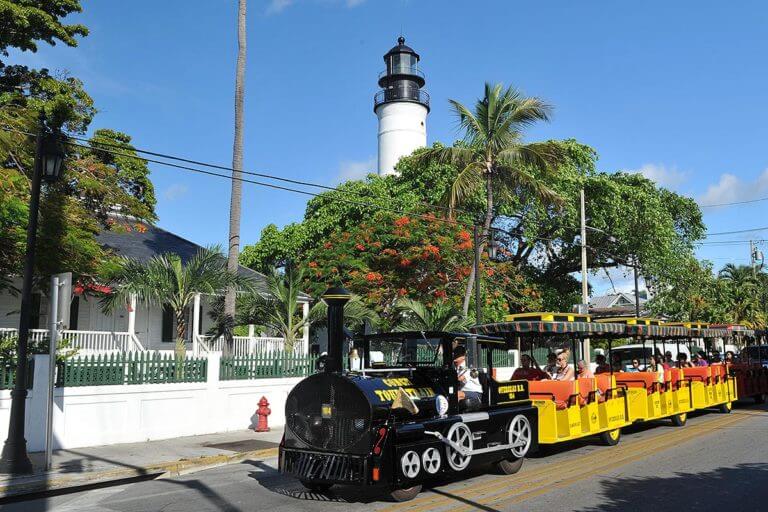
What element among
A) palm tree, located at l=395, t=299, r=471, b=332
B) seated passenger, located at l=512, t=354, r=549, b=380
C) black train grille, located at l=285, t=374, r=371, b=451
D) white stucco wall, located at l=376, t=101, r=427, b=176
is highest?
white stucco wall, located at l=376, t=101, r=427, b=176

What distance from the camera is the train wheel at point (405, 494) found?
26.1 ft

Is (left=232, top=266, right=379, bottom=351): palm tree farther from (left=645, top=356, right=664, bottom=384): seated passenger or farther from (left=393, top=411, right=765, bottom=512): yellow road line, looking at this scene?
(left=393, top=411, right=765, bottom=512): yellow road line

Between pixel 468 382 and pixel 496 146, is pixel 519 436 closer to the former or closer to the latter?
pixel 468 382

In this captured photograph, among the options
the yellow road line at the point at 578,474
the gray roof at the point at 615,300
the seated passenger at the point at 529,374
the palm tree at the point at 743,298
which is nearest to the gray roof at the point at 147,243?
the seated passenger at the point at 529,374

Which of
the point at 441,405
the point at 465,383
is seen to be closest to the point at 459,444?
the point at 441,405

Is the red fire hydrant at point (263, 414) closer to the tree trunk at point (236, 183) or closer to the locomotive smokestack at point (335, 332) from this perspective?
the tree trunk at point (236, 183)

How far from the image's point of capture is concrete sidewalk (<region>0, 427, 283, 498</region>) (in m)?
9.53

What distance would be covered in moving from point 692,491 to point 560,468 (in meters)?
2.23

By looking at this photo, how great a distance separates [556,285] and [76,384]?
1231 inches

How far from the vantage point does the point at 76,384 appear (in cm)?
1238

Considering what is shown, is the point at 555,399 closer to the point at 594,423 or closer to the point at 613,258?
the point at 594,423

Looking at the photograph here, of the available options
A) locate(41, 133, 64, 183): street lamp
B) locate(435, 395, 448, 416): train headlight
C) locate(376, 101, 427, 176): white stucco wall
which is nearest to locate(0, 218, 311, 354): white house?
locate(41, 133, 64, 183): street lamp

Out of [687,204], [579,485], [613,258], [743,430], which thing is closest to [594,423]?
[579,485]

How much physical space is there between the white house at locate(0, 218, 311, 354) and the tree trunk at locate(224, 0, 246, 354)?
4.27 feet
